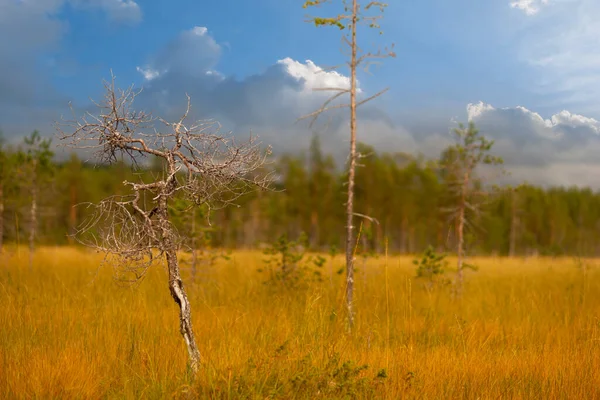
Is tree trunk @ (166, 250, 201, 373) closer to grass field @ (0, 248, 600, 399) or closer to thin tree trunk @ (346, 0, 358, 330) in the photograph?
grass field @ (0, 248, 600, 399)

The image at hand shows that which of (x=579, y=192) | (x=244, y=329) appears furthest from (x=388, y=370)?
(x=579, y=192)

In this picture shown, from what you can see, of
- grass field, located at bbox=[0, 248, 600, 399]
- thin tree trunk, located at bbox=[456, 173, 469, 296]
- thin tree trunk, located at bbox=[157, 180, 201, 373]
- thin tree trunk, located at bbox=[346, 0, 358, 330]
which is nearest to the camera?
thin tree trunk, located at bbox=[157, 180, 201, 373]

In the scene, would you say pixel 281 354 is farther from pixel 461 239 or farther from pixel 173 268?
pixel 461 239

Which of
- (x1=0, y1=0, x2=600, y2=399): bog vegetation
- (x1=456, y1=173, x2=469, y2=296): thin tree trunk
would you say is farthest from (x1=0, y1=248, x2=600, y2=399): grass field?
(x1=456, y1=173, x2=469, y2=296): thin tree trunk

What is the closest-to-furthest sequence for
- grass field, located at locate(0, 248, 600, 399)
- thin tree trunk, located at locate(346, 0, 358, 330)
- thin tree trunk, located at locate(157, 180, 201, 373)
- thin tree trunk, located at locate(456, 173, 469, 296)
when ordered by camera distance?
thin tree trunk, located at locate(157, 180, 201, 373), grass field, located at locate(0, 248, 600, 399), thin tree trunk, located at locate(346, 0, 358, 330), thin tree trunk, located at locate(456, 173, 469, 296)

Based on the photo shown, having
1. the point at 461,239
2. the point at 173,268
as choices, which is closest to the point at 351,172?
the point at 173,268

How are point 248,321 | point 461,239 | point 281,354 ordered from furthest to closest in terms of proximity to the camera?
point 461,239 → point 248,321 → point 281,354

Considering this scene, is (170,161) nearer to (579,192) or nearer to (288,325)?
(288,325)

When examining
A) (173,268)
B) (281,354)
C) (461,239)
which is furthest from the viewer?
(461,239)

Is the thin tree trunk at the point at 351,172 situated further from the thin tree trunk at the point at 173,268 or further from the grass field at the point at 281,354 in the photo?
the thin tree trunk at the point at 173,268

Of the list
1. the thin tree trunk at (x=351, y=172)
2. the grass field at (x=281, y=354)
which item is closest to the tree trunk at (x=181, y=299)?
the grass field at (x=281, y=354)

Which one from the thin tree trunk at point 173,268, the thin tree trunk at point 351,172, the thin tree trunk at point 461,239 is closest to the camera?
the thin tree trunk at point 173,268

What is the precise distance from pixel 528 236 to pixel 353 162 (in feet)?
184

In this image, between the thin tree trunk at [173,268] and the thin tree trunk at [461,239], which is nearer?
the thin tree trunk at [173,268]
